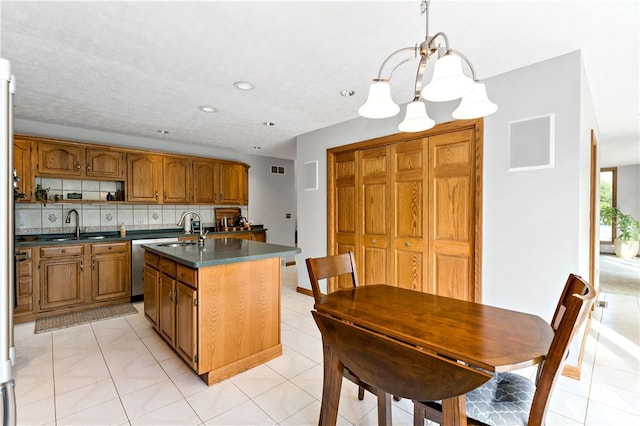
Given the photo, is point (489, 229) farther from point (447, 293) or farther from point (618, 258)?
point (618, 258)

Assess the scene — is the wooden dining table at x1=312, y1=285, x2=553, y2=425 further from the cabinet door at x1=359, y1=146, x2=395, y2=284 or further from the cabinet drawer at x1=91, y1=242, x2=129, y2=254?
the cabinet drawer at x1=91, y1=242, x2=129, y2=254

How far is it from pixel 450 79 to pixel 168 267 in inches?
99.8

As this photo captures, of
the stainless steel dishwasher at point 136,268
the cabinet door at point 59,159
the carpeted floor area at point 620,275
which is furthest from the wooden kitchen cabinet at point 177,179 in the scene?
the carpeted floor area at point 620,275

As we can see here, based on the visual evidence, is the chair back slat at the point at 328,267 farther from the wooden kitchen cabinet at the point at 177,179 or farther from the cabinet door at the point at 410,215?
the wooden kitchen cabinet at the point at 177,179

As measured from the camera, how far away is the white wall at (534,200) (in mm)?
2271

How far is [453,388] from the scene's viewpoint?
87 centimetres

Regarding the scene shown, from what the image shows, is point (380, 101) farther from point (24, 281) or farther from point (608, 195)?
point (608, 195)

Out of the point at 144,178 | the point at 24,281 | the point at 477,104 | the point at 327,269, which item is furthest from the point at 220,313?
the point at 144,178

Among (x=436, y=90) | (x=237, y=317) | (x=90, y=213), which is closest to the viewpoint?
(x=436, y=90)

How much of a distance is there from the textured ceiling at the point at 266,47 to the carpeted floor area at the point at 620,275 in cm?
296

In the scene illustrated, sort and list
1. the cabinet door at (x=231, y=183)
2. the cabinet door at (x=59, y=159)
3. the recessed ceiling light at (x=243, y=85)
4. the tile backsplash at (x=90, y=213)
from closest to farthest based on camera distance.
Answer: the recessed ceiling light at (x=243, y=85), the cabinet door at (x=59, y=159), the tile backsplash at (x=90, y=213), the cabinet door at (x=231, y=183)

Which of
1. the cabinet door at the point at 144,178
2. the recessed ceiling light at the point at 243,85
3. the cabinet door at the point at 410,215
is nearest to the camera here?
the recessed ceiling light at the point at 243,85

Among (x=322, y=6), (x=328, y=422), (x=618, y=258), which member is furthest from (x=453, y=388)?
(x=618, y=258)

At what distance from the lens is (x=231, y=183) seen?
18.7ft
